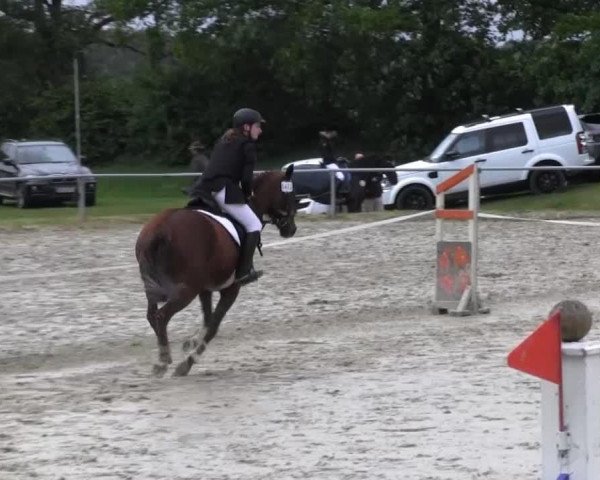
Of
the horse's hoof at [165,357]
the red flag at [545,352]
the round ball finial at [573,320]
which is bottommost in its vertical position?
the horse's hoof at [165,357]

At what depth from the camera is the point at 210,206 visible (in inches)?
459

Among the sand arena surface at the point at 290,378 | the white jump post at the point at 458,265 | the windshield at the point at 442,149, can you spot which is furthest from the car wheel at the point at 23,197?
the white jump post at the point at 458,265

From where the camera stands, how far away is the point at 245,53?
46.3m

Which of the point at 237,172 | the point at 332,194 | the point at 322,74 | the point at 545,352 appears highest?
the point at 322,74

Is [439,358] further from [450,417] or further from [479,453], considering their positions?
[479,453]

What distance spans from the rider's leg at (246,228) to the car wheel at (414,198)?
17.6 meters

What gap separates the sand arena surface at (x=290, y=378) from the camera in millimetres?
8094

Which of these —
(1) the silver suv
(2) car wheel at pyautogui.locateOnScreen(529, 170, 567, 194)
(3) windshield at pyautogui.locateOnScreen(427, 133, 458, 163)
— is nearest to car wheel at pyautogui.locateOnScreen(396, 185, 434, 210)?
(1) the silver suv

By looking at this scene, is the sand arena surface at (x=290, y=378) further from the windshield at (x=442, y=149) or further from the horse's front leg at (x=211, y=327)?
the windshield at (x=442, y=149)

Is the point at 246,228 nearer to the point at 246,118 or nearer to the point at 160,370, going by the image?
the point at 246,118

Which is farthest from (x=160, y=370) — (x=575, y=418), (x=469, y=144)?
(x=469, y=144)

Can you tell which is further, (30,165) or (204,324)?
(30,165)

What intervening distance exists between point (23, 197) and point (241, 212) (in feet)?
62.2

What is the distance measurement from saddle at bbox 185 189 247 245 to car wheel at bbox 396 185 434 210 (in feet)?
58.2
